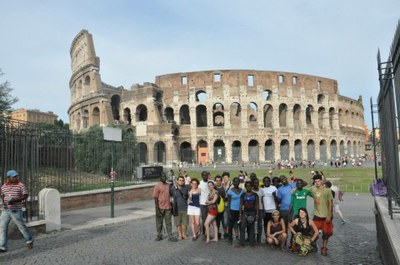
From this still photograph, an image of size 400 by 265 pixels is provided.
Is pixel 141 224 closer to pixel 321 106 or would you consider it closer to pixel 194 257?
pixel 194 257

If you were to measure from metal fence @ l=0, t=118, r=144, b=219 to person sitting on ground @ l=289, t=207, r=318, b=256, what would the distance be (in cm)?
614

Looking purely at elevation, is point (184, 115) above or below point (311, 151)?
above

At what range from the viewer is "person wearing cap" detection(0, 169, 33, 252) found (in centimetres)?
655

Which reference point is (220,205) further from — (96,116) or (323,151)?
(323,151)

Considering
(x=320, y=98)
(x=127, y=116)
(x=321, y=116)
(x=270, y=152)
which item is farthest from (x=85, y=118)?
(x=321, y=116)

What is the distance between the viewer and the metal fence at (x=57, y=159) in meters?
8.28

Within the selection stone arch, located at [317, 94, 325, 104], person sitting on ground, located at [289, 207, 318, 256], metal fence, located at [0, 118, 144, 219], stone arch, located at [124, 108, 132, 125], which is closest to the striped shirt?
metal fence, located at [0, 118, 144, 219]

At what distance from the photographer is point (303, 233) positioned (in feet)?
20.9

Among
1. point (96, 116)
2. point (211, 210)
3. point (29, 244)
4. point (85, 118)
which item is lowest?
point (29, 244)

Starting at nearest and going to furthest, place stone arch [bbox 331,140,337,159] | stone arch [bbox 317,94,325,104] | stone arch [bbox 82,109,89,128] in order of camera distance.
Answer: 1. stone arch [bbox 82,109,89,128]
2. stone arch [bbox 331,140,337,159]
3. stone arch [bbox 317,94,325,104]

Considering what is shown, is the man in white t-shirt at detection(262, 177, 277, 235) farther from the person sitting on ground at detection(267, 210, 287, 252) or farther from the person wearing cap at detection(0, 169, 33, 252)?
the person wearing cap at detection(0, 169, 33, 252)

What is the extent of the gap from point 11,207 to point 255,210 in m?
4.85

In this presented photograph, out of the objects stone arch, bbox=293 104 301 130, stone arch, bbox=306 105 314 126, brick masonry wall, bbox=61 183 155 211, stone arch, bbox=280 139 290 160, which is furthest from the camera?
stone arch, bbox=306 105 314 126

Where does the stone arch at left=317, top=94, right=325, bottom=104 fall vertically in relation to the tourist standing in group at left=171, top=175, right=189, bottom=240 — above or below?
above
